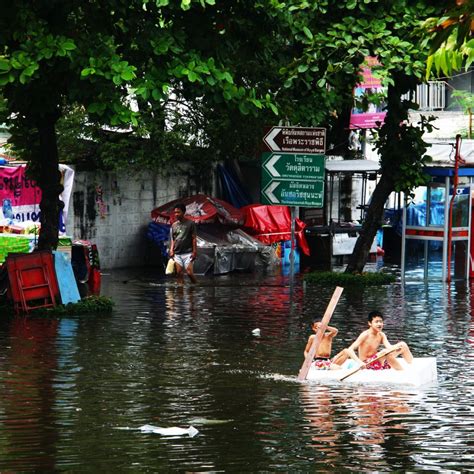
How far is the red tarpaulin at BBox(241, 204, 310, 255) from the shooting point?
30141 mm

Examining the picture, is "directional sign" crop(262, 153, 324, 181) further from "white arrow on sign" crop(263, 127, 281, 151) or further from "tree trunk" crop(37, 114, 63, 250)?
"tree trunk" crop(37, 114, 63, 250)

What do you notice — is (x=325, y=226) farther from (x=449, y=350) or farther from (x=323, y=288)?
(x=449, y=350)

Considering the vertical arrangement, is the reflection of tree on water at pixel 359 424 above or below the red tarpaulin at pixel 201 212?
below

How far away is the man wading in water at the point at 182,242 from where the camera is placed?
80.8ft

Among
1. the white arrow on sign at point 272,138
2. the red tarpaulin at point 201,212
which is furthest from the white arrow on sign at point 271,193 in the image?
the red tarpaulin at point 201,212

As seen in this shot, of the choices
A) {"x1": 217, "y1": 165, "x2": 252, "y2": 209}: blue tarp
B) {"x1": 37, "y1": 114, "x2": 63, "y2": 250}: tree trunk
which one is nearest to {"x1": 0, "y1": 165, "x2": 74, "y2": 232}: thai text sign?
{"x1": 37, "y1": 114, "x2": 63, "y2": 250}: tree trunk

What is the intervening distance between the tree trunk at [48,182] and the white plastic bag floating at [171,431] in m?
8.96

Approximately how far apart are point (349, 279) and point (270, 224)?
16.3ft

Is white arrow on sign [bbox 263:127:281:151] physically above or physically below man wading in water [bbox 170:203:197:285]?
above

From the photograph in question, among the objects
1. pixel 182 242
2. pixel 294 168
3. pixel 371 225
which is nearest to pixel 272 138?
pixel 294 168

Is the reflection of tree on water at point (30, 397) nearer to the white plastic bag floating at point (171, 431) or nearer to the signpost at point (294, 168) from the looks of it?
the white plastic bag floating at point (171, 431)

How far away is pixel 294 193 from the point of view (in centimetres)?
Result: 2264

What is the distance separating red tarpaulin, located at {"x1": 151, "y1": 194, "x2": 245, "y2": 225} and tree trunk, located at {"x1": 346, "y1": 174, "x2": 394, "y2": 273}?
378 cm

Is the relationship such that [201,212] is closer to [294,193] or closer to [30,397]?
[294,193]
